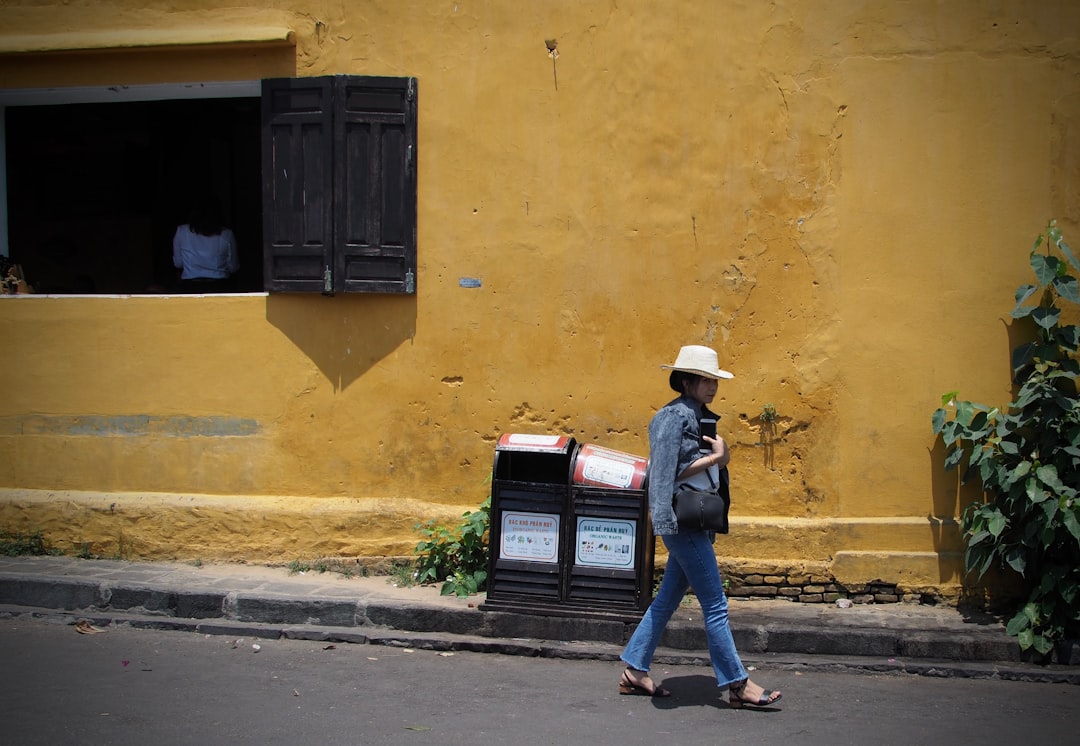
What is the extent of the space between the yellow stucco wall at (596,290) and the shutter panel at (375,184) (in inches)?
5.2

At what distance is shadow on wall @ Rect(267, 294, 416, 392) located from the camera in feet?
24.7

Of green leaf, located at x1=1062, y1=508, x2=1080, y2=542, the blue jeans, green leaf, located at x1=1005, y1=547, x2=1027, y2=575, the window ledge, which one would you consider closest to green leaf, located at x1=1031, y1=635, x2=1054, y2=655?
green leaf, located at x1=1005, y1=547, x2=1027, y2=575

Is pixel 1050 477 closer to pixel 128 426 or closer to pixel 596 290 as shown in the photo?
pixel 596 290

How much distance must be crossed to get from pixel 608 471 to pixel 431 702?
184 centimetres

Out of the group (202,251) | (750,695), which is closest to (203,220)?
(202,251)

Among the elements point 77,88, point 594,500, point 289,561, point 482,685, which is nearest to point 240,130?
point 77,88

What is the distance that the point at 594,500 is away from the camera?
21.1ft

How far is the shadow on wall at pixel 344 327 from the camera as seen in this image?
24.7 feet

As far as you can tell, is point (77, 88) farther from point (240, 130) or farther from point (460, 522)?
point (460, 522)

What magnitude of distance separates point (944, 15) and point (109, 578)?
6.93 m

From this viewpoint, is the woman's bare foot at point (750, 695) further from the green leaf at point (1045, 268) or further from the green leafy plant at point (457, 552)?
the green leaf at point (1045, 268)

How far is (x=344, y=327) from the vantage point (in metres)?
7.59

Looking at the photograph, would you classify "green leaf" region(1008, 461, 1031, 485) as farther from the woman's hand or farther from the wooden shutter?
the wooden shutter

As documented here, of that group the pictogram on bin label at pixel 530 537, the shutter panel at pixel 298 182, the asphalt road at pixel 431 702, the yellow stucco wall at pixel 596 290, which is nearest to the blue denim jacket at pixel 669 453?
the asphalt road at pixel 431 702
